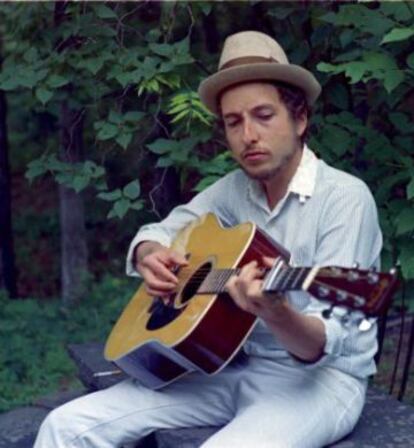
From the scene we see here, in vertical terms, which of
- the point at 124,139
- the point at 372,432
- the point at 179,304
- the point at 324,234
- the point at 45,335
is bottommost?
the point at 45,335

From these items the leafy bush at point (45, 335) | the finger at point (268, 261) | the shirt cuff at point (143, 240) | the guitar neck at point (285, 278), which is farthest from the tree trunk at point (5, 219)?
the guitar neck at point (285, 278)

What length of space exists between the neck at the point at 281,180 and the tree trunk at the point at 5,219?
2.80m

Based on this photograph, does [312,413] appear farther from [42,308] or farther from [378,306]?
[42,308]

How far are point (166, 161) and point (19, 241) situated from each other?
441cm

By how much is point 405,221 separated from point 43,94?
59.7 inches

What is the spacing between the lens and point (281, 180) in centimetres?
325

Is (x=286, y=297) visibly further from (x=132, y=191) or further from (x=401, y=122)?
(x=132, y=191)

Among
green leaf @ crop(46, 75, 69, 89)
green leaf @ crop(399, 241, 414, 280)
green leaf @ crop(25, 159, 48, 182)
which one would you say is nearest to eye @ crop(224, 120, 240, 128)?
green leaf @ crop(399, 241, 414, 280)

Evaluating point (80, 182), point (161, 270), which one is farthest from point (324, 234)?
point (80, 182)

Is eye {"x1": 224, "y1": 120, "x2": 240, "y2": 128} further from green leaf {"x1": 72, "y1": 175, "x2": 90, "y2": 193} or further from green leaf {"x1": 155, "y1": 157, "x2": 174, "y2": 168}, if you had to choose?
green leaf {"x1": 72, "y1": 175, "x2": 90, "y2": 193}

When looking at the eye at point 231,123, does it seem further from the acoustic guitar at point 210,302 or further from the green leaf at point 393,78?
the green leaf at point 393,78

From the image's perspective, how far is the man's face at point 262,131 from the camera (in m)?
3.18

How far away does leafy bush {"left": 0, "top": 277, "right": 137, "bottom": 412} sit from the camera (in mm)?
5027

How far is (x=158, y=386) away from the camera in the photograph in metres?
3.26
